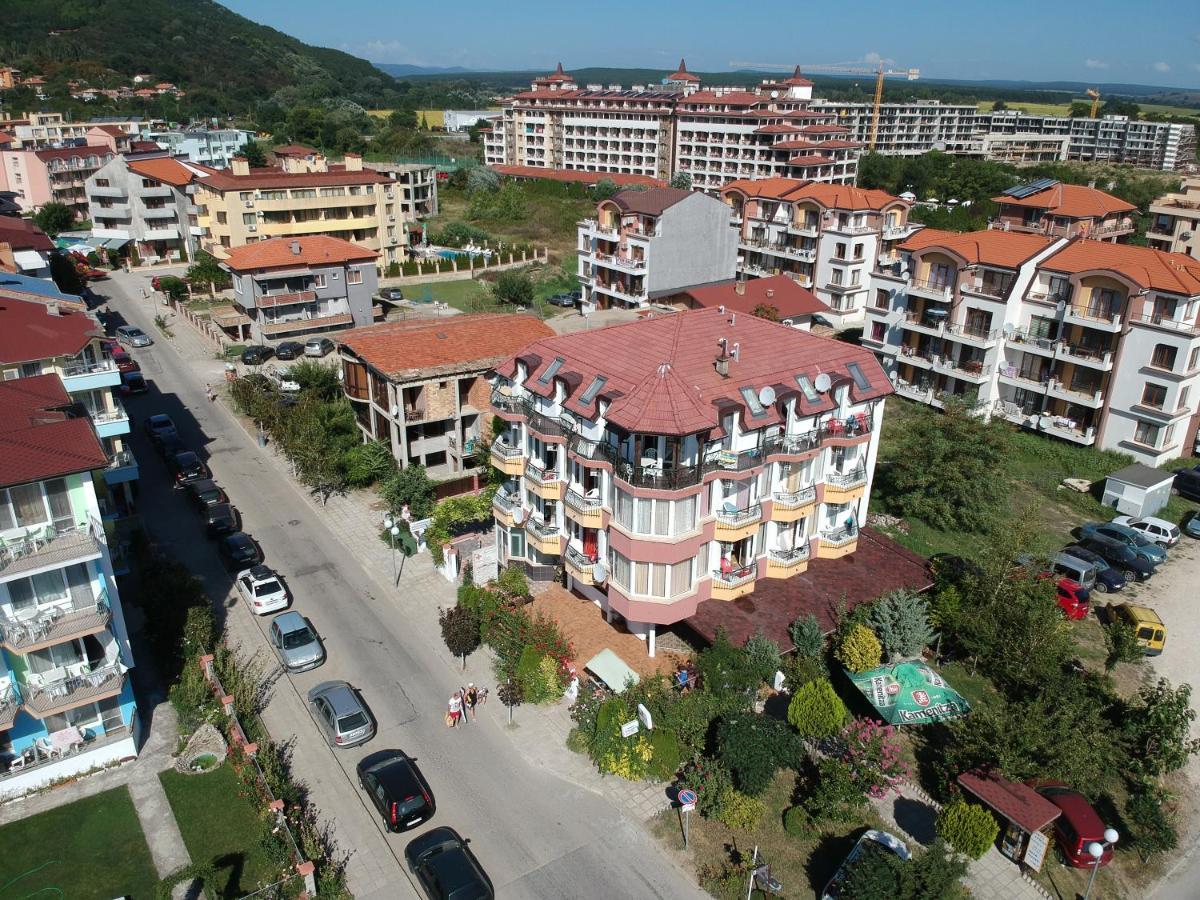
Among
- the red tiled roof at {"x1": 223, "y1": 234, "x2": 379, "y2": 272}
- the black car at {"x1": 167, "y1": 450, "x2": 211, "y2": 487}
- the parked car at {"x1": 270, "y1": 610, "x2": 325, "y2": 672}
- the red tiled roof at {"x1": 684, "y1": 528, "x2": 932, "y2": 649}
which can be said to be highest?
the red tiled roof at {"x1": 223, "y1": 234, "x2": 379, "y2": 272}

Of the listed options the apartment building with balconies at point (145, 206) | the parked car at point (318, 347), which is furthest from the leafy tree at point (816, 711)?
the apartment building with balconies at point (145, 206)

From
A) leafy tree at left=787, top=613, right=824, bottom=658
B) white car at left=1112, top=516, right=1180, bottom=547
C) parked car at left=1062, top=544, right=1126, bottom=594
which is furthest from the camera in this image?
white car at left=1112, top=516, right=1180, bottom=547

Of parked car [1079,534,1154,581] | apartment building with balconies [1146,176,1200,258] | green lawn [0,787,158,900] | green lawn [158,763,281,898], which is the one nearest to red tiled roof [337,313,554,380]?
green lawn [158,763,281,898]

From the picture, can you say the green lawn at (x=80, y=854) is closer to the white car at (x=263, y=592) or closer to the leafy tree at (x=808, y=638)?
the white car at (x=263, y=592)

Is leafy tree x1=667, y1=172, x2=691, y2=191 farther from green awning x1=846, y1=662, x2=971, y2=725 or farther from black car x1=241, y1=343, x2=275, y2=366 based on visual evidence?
green awning x1=846, y1=662, x2=971, y2=725

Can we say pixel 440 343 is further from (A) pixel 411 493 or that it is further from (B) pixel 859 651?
(B) pixel 859 651

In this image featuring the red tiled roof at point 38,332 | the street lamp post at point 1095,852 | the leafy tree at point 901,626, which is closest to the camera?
the street lamp post at point 1095,852
